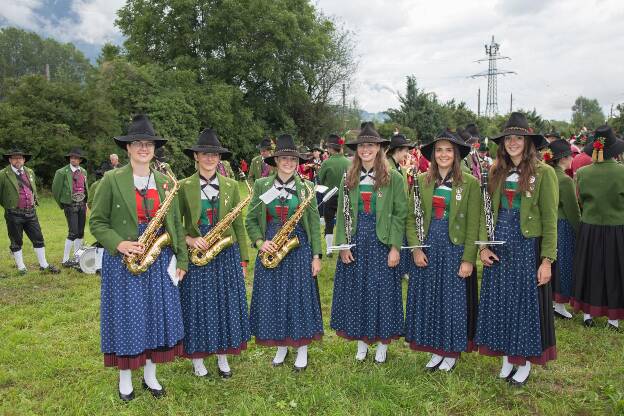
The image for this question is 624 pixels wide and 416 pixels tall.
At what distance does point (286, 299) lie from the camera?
4.81 metres

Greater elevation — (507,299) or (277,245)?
(277,245)

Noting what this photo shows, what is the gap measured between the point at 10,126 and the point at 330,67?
77.2 ft

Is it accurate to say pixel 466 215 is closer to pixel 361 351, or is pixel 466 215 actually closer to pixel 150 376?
pixel 361 351

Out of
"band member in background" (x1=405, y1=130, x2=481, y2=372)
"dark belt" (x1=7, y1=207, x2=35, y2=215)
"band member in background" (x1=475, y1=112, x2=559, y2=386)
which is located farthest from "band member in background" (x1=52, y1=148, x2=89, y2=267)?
"band member in background" (x1=475, y1=112, x2=559, y2=386)

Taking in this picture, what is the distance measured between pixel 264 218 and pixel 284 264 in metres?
0.48

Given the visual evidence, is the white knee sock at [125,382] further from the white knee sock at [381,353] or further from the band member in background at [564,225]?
the band member in background at [564,225]

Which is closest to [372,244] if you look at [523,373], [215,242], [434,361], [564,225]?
[434,361]

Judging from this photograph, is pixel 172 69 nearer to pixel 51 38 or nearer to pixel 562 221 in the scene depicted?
pixel 562 221

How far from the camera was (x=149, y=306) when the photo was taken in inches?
161

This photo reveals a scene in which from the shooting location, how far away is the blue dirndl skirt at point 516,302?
14.0 ft

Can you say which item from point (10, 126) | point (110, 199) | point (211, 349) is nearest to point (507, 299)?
point (211, 349)

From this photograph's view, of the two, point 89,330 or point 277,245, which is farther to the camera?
point 89,330

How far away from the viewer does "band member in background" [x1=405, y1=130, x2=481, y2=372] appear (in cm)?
447

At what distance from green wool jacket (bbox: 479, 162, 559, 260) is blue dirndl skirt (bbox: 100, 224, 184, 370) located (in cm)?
304
